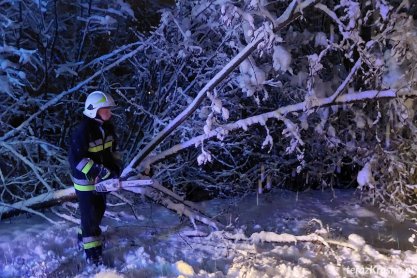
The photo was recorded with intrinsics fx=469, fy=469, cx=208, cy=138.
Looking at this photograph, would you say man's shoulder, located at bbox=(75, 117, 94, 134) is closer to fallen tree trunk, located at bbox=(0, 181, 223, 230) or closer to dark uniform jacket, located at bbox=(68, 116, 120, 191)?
dark uniform jacket, located at bbox=(68, 116, 120, 191)

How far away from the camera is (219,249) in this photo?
17.4ft

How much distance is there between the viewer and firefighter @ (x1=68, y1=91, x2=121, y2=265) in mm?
4871

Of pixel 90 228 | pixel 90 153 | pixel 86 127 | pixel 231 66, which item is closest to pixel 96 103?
Answer: pixel 86 127

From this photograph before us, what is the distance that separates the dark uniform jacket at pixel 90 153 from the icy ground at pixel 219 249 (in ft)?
2.84

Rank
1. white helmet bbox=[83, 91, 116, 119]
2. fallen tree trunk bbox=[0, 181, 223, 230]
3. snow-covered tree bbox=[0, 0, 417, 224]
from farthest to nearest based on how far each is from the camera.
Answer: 1. snow-covered tree bbox=[0, 0, 417, 224]
2. fallen tree trunk bbox=[0, 181, 223, 230]
3. white helmet bbox=[83, 91, 116, 119]

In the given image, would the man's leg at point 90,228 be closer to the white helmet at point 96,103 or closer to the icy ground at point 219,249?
the icy ground at point 219,249

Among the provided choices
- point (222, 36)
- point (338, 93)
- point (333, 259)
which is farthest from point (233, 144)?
point (333, 259)

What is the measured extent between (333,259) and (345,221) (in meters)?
2.03

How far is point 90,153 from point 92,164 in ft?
0.91

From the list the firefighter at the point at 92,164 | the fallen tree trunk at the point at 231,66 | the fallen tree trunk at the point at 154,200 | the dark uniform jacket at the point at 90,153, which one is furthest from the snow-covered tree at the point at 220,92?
the firefighter at the point at 92,164

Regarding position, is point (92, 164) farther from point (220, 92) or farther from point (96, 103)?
point (220, 92)

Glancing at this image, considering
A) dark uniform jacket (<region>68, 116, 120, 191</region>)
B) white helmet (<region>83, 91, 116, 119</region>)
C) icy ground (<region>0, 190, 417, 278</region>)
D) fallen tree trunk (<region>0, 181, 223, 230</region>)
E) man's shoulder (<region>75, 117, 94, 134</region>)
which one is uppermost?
white helmet (<region>83, 91, 116, 119</region>)

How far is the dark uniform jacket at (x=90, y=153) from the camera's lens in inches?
191

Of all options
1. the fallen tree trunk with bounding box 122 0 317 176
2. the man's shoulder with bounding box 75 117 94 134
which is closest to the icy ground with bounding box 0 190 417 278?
the fallen tree trunk with bounding box 122 0 317 176
